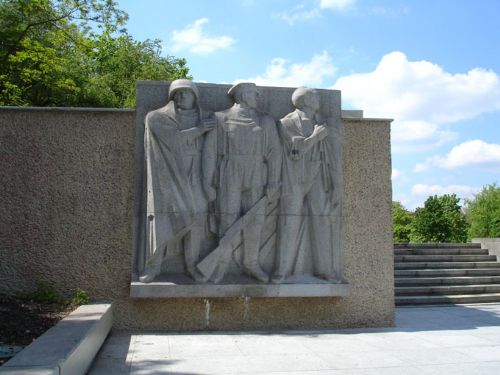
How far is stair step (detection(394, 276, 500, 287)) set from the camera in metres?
10.5

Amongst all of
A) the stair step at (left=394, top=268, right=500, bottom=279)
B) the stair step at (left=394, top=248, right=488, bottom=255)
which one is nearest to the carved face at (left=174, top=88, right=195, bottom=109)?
the stair step at (left=394, top=268, right=500, bottom=279)

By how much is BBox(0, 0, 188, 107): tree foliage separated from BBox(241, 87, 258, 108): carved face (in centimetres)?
974

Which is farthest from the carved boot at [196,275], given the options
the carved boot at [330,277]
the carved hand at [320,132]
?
the carved hand at [320,132]

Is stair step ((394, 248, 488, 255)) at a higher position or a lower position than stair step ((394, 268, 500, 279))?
higher

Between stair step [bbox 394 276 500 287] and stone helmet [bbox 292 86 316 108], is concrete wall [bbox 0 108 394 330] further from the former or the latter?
stair step [bbox 394 276 500 287]

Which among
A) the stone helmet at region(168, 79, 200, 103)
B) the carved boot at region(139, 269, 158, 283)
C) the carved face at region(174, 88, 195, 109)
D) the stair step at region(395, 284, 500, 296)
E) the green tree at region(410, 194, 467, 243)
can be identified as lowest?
the stair step at region(395, 284, 500, 296)

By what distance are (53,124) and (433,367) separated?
5.49 metres

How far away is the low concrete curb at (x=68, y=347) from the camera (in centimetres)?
337

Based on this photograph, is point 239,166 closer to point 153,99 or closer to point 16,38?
point 153,99

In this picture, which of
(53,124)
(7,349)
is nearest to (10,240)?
(53,124)

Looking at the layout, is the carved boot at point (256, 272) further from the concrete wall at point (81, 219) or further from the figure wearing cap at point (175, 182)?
the figure wearing cap at point (175, 182)

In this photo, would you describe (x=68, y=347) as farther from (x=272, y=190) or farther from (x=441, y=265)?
(x=441, y=265)

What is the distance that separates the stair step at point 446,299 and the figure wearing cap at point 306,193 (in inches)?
127

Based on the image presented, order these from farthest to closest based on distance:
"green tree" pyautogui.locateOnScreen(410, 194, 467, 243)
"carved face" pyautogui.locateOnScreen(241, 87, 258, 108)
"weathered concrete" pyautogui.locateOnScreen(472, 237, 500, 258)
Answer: "green tree" pyautogui.locateOnScreen(410, 194, 467, 243) → "weathered concrete" pyautogui.locateOnScreen(472, 237, 500, 258) → "carved face" pyautogui.locateOnScreen(241, 87, 258, 108)
